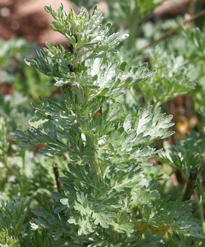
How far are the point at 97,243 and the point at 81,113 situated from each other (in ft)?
1.50

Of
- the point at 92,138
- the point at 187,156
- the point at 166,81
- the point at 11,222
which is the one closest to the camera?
the point at 92,138

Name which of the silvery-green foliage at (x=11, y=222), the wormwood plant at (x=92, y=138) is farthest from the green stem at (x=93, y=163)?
the silvery-green foliage at (x=11, y=222)

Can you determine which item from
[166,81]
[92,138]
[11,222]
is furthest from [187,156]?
[11,222]

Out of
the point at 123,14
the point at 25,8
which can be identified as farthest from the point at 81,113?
the point at 25,8

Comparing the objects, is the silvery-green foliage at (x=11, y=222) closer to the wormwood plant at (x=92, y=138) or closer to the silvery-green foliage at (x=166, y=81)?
the wormwood plant at (x=92, y=138)

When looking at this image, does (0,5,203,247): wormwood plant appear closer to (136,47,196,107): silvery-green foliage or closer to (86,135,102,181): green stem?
(86,135,102,181): green stem

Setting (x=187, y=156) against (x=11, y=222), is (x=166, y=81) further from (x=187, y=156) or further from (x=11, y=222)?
(x=11, y=222)

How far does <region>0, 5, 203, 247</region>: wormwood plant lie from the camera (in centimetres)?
88

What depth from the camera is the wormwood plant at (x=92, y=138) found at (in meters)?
0.88

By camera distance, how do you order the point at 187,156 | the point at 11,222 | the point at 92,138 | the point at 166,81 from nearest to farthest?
the point at 92,138, the point at 11,222, the point at 187,156, the point at 166,81

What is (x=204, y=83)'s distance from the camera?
2076 millimetres

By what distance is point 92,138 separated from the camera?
0.97 metres

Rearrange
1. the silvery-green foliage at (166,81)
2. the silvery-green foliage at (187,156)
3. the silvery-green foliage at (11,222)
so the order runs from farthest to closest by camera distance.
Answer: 1. the silvery-green foliage at (166,81)
2. the silvery-green foliage at (187,156)
3. the silvery-green foliage at (11,222)

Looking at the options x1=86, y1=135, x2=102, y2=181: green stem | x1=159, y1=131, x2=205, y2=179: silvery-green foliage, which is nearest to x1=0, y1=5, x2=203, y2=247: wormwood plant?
x1=86, y1=135, x2=102, y2=181: green stem
